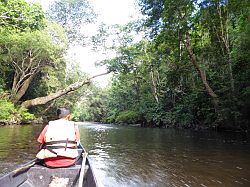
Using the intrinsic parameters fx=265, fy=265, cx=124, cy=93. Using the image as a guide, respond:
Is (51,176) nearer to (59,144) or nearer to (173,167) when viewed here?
(59,144)

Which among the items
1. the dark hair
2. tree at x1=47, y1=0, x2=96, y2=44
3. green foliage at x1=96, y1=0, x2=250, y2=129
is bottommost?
the dark hair

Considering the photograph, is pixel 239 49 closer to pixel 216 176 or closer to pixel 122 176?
pixel 216 176

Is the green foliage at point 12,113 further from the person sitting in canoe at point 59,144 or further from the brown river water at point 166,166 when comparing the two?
the person sitting in canoe at point 59,144

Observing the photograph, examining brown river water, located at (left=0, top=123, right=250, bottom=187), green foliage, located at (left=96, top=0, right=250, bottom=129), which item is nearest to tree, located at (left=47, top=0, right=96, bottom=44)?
green foliage, located at (left=96, top=0, right=250, bottom=129)

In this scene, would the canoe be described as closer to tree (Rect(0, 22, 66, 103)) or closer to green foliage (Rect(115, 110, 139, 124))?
tree (Rect(0, 22, 66, 103))

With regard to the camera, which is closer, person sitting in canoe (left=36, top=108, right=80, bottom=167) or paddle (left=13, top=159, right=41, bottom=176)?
paddle (left=13, top=159, right=41, bottom=176)

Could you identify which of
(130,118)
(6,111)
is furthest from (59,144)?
(130,118)

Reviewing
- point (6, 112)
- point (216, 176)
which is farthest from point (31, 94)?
point (216, 176)

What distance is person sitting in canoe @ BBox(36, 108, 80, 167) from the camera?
4199 mm

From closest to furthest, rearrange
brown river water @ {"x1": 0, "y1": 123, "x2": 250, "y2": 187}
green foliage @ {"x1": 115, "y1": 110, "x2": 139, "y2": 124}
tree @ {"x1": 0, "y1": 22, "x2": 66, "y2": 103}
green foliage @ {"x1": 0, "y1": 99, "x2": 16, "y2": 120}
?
brown river water @ {"x1": 0, "y1": 123, "x2": 250, "y2": 187}, green foliage @ {"x1": 0, "y1": 99, "x2": 16, "y2": 120}, tree @ {"x1": 0, "y1": 22, "x2": 66, "y2": 103}, green foliage @ {"x1": 115, "y1": 110, "x2": 139, "y2": 124}

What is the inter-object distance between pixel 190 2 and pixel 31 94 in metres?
21.6

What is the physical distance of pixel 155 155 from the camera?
364 inches

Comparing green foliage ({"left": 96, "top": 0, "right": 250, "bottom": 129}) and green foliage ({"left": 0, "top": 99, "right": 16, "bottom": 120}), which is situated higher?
green foliage ({"left": 96, "top": 0, "right": 250, "bottom": 129})

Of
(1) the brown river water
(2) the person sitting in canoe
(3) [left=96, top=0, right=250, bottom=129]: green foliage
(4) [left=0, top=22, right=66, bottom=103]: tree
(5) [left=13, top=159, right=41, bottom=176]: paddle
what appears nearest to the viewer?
(5) [left=13, top=159, right=41, bottom=176]: paddle
